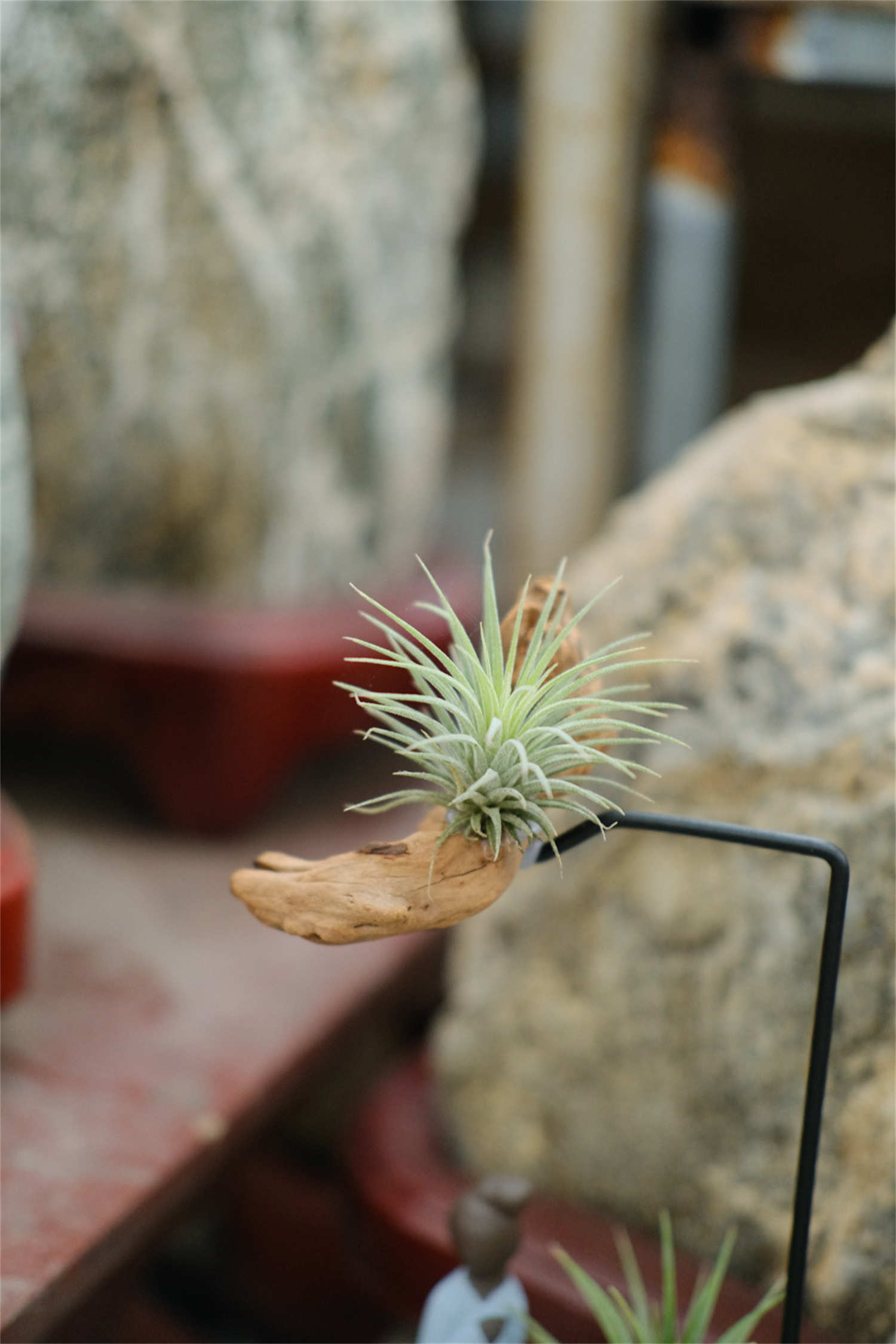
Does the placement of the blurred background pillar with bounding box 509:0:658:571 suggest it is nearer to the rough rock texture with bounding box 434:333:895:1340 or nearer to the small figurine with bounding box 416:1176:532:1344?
the rough rock texture with bounding box 434:333:895:1340

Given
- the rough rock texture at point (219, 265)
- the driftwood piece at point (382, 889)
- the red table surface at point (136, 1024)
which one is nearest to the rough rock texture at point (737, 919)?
the red table surface at point (136, 1024)

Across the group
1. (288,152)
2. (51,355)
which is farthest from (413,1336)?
(288,152)

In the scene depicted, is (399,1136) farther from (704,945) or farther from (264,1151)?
(264,1151)

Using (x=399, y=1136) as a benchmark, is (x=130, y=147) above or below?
above

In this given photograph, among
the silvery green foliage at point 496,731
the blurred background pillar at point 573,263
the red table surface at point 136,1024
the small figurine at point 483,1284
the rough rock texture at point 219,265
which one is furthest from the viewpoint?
the blurred background pillar at point 573,263

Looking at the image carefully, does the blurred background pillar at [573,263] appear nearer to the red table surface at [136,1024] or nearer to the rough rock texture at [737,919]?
the red table surface at [136,1024]

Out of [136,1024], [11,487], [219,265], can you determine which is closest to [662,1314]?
[136,1024]
